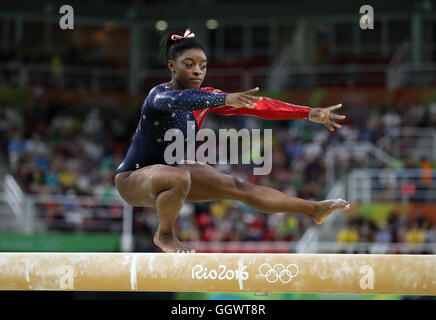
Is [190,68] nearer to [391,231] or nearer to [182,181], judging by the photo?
[182,181]

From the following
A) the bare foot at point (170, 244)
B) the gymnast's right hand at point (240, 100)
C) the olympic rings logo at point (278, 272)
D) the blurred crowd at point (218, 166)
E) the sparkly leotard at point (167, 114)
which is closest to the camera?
the gymnast's right hand at point (240, 100)

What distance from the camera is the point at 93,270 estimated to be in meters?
4.55

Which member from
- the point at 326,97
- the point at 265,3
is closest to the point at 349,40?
the point at 265,3

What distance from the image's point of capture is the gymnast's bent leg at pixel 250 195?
472 centimetres

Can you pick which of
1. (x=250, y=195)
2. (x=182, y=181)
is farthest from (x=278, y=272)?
(x=182, y=181)

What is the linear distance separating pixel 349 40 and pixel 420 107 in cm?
557

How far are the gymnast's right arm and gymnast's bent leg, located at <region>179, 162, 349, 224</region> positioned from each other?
1.89ft

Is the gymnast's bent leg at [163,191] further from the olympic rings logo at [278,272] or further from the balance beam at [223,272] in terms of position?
the olympic rings logo at [278,272]

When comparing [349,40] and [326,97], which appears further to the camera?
[349,40]

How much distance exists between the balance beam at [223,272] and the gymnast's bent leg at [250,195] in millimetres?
393

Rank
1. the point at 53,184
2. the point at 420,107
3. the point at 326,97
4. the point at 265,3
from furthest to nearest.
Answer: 1. the point at 265,3
2. the point at 326,97
3. the point at 420,107
4. the point at 53,184

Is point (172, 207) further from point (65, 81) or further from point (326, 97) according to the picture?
point (65, 81)

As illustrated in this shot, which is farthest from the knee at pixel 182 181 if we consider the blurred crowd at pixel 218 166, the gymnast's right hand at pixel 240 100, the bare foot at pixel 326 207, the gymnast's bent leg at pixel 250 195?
the blurred crowd at pixel 218 166

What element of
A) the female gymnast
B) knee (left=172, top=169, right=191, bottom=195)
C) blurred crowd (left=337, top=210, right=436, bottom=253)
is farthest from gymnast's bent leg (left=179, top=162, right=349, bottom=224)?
blurred crowd (left=337, top=210, right=436, bottom=253)
